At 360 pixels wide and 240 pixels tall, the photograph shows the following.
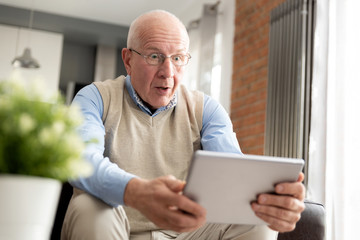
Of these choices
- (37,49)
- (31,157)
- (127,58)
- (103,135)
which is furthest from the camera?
(37,49)

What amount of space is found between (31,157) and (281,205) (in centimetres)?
69

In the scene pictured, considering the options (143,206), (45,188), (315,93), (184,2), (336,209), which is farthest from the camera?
(184,2)

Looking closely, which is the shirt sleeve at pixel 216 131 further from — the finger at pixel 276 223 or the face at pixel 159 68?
the finger at pixel 276 223

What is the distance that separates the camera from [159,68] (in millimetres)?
1714

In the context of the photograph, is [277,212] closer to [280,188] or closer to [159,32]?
[280,188]

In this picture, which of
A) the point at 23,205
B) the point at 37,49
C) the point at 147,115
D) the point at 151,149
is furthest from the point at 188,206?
the point at 37,49

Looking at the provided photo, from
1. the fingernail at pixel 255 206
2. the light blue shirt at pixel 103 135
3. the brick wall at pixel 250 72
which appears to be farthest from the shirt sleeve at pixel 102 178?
the brick wall at pixel 250 72

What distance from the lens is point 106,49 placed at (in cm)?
800

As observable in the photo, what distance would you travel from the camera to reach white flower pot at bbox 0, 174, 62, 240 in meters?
0.62

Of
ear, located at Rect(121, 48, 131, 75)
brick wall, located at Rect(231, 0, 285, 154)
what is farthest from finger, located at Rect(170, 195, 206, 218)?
brick wall, located at Rect(231, 0, 285, 154)

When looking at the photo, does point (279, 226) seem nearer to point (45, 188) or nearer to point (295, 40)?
point (45, 188)

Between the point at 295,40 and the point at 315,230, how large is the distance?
2.65 metres

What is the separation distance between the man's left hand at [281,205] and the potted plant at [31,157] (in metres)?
0.58

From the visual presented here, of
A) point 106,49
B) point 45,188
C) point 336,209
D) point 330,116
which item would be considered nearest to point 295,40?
point 330,116
